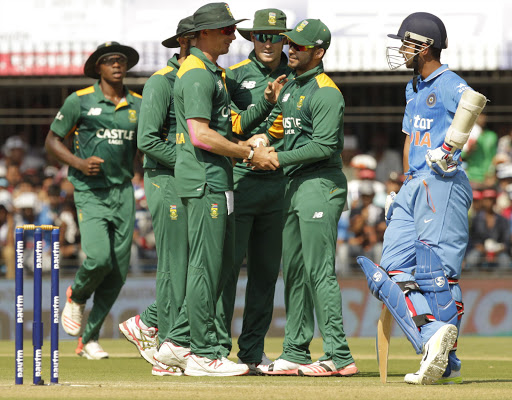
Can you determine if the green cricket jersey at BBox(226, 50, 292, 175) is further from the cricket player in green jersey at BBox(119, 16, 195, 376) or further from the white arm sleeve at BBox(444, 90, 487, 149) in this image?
the white arm sleeve at BBox(444, 90, 487, 149)

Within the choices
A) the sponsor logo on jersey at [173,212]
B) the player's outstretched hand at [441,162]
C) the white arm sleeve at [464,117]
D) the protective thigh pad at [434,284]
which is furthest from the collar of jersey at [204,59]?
the protective thigh pad at [434,284]

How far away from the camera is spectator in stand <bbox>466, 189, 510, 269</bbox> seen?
48.8ft

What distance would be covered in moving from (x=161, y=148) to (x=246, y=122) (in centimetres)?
71

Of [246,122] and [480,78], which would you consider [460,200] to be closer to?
[246,122]

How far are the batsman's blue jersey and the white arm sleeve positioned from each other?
6.5 inches

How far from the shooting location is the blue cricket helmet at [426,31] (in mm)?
7660

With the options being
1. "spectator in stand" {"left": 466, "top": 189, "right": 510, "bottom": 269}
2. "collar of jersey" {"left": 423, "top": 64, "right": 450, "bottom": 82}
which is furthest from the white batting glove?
"spectator in stand" {"left": 466, "top": 189, "right": 510, "bottom": 269}

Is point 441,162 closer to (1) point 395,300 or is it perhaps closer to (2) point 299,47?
(1) point 395,300

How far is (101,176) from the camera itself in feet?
34.9

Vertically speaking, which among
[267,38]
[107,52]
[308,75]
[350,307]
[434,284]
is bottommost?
[350,307]

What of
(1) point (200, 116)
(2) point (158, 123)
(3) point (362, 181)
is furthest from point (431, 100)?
(3) point (362, 181)

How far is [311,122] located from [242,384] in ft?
7.23

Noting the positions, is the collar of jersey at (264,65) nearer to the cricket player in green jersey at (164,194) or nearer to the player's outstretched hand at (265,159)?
the cricket player in green jersey at (164,194)

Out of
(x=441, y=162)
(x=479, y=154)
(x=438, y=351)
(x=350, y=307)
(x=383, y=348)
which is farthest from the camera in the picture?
(x=479, y=154)
